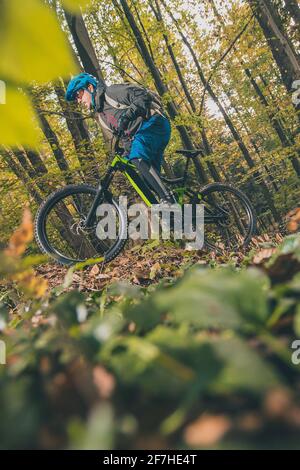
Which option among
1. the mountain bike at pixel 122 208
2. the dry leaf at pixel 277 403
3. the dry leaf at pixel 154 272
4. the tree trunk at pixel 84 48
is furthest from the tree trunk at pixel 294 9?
the dry leaf at pixel 277 403

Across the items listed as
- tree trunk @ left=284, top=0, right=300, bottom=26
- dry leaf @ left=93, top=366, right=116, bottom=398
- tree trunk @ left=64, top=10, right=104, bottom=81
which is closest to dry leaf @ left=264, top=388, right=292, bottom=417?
dry leaf @ left=93, top=366, right=116, bottom=398

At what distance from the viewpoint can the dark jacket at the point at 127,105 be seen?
3.79 meters

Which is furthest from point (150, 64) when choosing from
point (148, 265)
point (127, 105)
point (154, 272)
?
point (154, 272)

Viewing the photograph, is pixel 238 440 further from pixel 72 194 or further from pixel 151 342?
pixel 72 194

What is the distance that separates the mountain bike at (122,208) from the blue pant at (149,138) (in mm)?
267

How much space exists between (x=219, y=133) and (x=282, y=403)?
27143mm

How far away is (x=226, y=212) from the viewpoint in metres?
4.81

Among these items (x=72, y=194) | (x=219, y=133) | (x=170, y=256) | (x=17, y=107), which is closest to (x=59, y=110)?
(x=72, y=194)

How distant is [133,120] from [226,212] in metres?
1.71

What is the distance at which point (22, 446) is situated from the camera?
53 cm

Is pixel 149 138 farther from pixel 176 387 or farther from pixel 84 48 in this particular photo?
→ pixel 176 387

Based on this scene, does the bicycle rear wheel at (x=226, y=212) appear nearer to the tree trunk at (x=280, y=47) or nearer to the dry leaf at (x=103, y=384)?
the tree trunk at (x=280, y=47)

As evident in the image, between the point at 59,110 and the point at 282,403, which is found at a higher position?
the point at 59,110

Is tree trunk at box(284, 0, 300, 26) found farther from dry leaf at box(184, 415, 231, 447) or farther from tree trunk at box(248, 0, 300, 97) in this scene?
dry leaf at box(184, 415, 231, 447)
